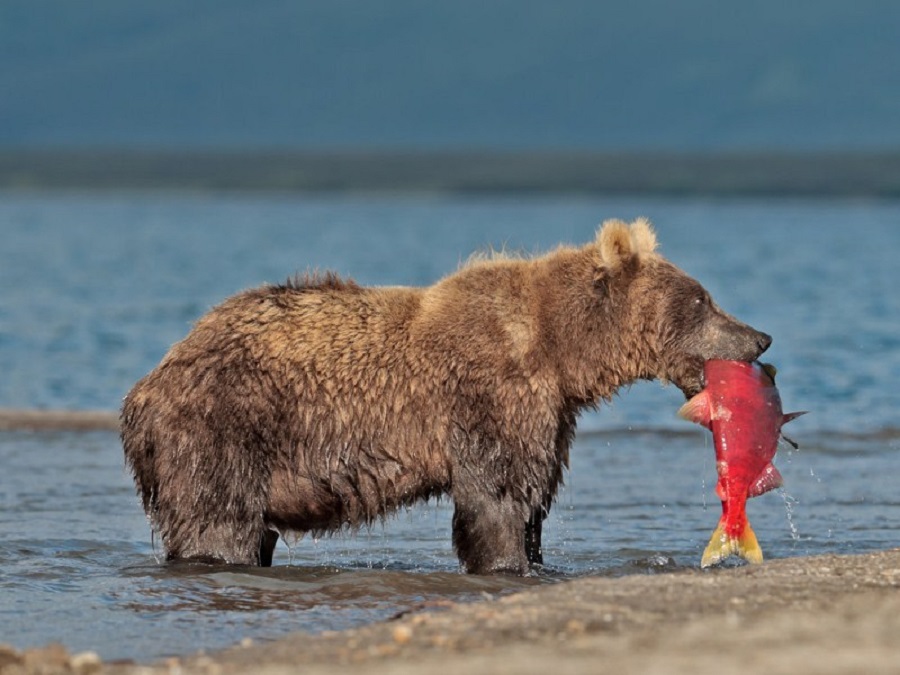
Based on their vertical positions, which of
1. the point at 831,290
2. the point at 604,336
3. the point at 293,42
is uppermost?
the point at 293,42

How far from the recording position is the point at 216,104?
502 ft

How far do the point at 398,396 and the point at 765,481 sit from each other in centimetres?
185

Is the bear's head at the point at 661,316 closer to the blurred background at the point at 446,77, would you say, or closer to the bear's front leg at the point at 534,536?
the bear's front leg at the point at 534,536

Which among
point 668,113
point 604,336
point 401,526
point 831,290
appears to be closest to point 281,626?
point 604,336

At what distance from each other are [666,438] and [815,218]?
4293 centimetres

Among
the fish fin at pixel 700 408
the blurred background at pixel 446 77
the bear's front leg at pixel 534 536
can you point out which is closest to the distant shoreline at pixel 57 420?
the bear's front leg at pixel 534 536

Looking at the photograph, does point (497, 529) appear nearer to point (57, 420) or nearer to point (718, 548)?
point (718, 548)

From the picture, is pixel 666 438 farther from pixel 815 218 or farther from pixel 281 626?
pixel 815 218

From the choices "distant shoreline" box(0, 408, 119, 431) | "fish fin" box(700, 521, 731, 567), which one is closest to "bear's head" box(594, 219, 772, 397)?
"fish fin" box(700, 521, 731, 567)

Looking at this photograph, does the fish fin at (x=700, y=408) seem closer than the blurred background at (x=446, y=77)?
Yes

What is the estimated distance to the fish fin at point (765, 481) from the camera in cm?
852

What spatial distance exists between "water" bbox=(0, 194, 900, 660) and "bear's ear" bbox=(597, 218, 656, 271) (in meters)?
0.64

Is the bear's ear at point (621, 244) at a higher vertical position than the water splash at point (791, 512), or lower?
higher

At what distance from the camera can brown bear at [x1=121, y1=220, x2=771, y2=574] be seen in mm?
8062
